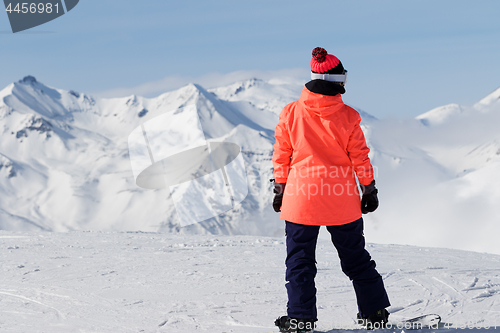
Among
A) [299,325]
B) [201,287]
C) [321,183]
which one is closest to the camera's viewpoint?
[299,325]

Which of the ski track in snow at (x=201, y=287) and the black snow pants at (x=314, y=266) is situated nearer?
the black snow pants at (x=314, y=266)

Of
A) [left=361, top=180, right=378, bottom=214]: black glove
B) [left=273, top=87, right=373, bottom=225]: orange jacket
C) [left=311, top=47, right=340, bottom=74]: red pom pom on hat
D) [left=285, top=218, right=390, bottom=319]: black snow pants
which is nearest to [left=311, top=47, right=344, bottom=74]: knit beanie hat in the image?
[left=311, top=47, right=340, bottom=74]: red pom pom on hat

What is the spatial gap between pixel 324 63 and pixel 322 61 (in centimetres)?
3

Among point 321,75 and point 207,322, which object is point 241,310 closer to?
point 207,322

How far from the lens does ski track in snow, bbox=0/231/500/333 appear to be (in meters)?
3.62

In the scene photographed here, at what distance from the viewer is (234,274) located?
525cm

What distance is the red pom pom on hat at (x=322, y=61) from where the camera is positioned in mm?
3201

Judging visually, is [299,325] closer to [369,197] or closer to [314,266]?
[314,266]

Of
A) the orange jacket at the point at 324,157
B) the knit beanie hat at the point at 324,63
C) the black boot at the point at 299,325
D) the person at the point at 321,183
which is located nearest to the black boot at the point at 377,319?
the person at the point at 321,183

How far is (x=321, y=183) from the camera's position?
10.3ft

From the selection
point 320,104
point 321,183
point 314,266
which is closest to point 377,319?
point 314,266

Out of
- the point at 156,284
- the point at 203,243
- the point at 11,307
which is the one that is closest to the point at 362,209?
the point at 156,284

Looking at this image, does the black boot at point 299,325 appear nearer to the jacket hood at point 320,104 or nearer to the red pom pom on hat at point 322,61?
the jacket hood at point 320,104

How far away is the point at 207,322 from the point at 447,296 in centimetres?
224
